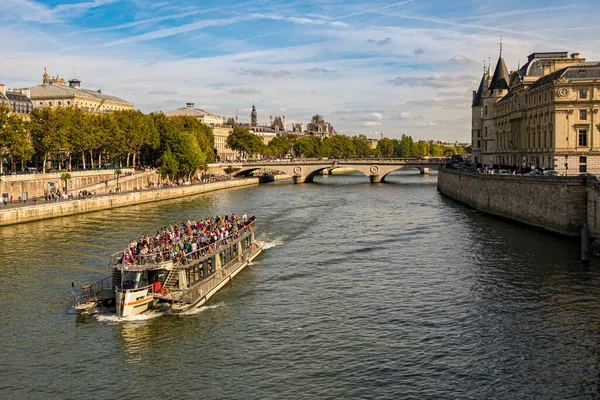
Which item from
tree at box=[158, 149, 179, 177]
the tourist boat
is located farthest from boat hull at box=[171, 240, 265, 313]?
tree at box=[158, 149, 179, 177]

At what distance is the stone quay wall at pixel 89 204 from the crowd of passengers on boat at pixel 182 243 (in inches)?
1009

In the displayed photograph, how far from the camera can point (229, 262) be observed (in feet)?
120

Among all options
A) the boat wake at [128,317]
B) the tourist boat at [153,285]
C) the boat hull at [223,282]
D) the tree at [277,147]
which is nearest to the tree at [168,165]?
the boat hull at [223,282]

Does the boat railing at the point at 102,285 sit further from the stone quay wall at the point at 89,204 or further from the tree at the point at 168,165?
the tree at the point at 168,165

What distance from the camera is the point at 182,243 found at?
109ft

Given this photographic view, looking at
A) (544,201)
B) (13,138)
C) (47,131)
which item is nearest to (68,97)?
(47,131)

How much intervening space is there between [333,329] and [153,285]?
8764mm

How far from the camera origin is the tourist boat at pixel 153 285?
92.8ft

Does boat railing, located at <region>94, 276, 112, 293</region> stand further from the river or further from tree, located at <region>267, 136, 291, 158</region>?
tree, located at <region>267, 136, 291, 158</region>

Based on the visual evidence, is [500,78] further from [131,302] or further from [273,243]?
[131,302]

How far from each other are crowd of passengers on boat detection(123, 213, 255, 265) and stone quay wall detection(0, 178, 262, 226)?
2562 centimetres

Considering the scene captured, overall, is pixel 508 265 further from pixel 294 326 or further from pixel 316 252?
pixel 294 326

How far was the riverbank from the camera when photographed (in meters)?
58.5

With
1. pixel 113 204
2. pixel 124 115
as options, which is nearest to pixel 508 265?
pixel 113 204
